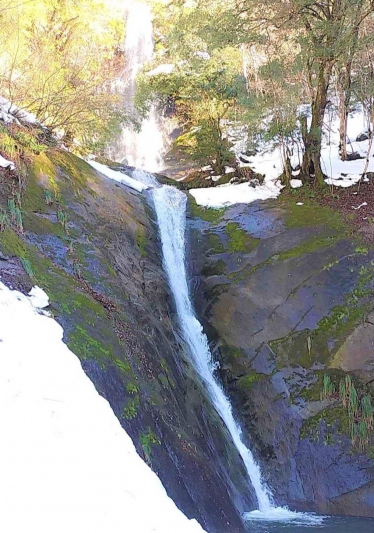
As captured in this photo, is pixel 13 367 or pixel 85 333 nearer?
pixel 13 367

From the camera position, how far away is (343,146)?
16.0 metres

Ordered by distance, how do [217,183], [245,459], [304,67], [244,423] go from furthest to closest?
[217,183], [304,67], [244,423], [245,459]

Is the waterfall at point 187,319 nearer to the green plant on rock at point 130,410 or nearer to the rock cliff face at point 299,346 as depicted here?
the rock cliff face at point 299,346

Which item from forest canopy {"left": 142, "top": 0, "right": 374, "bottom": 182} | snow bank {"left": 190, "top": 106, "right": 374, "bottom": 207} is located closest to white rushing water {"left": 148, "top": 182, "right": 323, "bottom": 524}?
snow bank {"left": 190, "top": 106, "right": 374, "bottom": 207}

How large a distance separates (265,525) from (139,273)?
478 cm

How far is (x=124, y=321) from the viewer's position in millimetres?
6582

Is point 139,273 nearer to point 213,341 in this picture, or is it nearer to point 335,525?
point 213,341

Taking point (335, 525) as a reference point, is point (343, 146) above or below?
above

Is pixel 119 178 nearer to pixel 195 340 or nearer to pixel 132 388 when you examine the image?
pixel 195 340

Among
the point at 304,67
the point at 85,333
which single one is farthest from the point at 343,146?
the point at 85,333

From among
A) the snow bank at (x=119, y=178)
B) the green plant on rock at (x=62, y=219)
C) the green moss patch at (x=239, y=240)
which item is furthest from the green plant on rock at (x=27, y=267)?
the snow bank at (x=119, y=178)

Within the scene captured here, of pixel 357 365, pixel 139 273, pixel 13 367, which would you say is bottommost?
pixel 357 365

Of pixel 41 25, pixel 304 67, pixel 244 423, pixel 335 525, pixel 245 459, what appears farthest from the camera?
pixel 41 25

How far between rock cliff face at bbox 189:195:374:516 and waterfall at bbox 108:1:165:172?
41.4 ft
